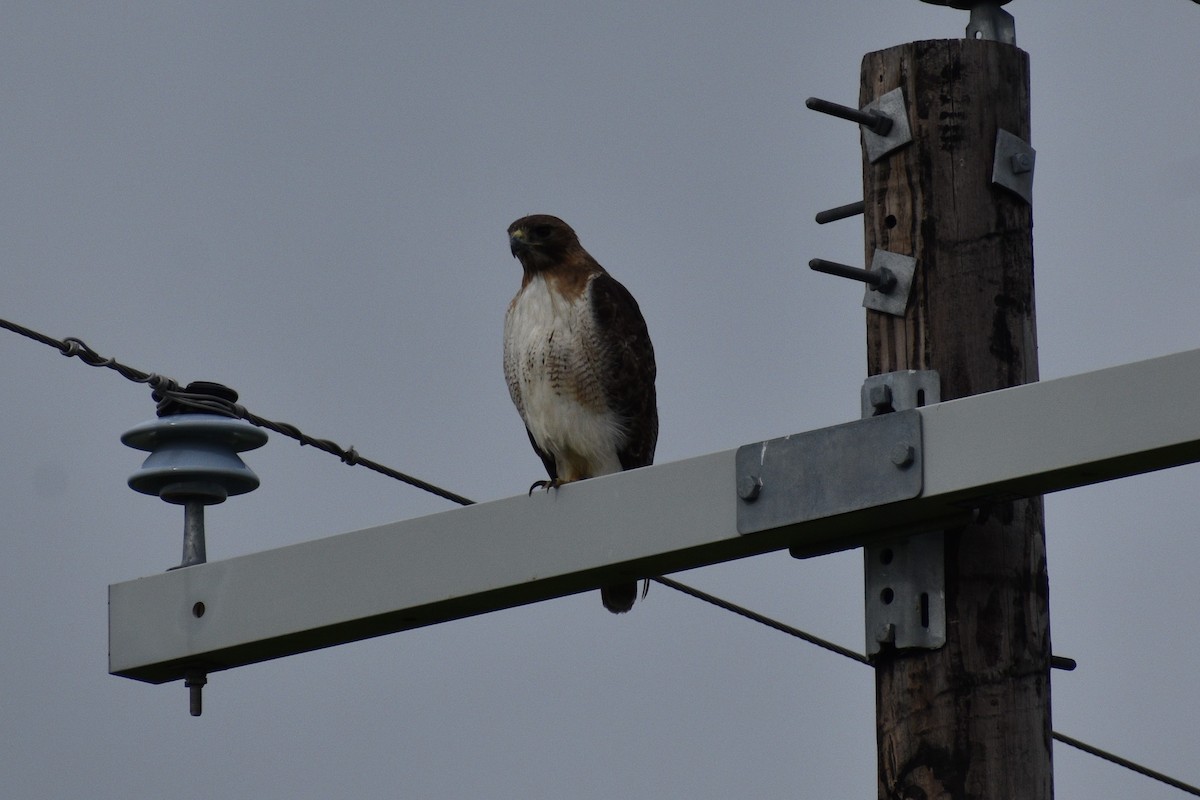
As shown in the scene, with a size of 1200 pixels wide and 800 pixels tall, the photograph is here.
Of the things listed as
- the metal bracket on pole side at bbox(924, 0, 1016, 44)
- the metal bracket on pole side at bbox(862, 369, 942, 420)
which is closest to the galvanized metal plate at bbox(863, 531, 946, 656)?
the metal bracket on pole side at bbox(862, 369, 942, 420)

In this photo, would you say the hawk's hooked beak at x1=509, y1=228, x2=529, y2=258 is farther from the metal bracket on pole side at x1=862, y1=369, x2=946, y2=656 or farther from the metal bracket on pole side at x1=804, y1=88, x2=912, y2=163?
the metal bracket on pole side at x1=862, y1=369, x2=946, y2=656

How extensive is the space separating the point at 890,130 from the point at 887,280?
35 cm

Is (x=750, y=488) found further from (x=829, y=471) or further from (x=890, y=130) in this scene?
(x=890, y=130)

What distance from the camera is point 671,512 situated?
4.04 metres

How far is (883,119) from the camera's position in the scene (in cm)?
441

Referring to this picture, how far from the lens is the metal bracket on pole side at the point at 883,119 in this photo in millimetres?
4391

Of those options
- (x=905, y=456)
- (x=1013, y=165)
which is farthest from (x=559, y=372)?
(x=905, y=456)

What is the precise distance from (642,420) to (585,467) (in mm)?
259

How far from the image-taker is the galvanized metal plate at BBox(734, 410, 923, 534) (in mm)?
3795

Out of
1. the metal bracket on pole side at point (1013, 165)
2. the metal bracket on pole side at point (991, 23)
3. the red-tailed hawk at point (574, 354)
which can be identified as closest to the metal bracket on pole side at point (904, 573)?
the metal bracket on pole side at point (1013, 165)

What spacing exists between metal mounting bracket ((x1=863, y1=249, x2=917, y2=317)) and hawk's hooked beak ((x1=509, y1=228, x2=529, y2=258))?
2857mm

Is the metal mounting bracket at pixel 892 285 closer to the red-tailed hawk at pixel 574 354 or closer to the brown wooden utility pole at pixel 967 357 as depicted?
the brown wooden utility pole at pixel 967 357

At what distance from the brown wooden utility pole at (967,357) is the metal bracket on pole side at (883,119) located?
2 centimetres

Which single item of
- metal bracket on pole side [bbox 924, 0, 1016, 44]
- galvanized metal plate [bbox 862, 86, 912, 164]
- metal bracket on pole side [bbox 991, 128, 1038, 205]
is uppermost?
metal bracket on pole side [bbox 924, 0, 1016, 44]
